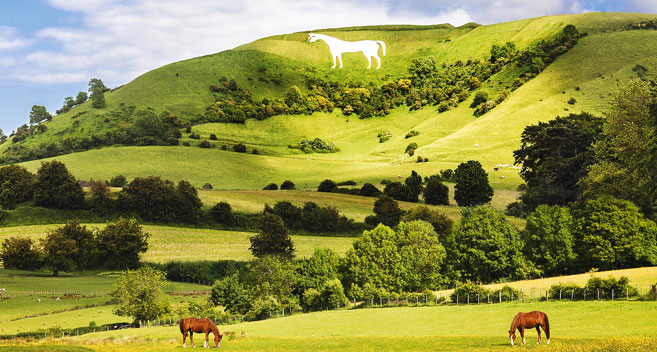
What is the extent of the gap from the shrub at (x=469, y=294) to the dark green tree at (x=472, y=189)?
8302cm

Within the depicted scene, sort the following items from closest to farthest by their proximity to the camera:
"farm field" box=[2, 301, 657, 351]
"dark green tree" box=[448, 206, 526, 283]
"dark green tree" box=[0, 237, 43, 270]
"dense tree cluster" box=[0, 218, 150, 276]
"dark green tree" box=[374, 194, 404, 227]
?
"farm field" box=[2, 301, 657, 351] → "dark green tree" box=[448, 206, 526, 283] → "dark green tree" box=[0, 237, 43, 270] → "dense tree cluster" box=[0, 218, 150, 276] → "dark green tree" box=[374, 194, 404, 227]

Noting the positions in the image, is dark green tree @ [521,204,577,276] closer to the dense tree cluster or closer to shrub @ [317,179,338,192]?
the dense tree cluster

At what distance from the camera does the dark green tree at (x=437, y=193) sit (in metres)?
147

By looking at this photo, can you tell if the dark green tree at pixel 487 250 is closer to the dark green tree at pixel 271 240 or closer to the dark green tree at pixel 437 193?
the dark green tree at pixel 271 240

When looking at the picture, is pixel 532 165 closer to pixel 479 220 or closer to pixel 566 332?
pixel 479 220

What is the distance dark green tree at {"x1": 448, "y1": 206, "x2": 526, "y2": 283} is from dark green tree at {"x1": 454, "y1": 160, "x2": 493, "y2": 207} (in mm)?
58731

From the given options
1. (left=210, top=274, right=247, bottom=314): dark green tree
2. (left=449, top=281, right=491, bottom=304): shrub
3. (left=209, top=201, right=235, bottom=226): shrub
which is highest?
(left=209, top=201, right=235, bottom=226): shrub

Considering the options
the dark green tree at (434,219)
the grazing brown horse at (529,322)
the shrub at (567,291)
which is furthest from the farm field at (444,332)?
the dark green tree at (434,219)

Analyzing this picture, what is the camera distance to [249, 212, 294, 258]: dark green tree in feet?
355

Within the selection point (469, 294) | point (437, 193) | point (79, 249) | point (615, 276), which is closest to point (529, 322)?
point (469, 294)

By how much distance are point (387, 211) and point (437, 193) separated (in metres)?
22.0

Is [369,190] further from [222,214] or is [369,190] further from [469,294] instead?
[469,294]

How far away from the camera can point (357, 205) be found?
141125 mm

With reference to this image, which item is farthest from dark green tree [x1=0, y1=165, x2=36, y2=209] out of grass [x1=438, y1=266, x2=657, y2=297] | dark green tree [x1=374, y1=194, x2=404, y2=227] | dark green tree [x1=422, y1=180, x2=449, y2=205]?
grass [x1=438, y1=266, x2=657, y2=297]
